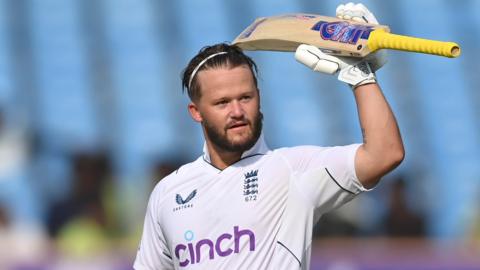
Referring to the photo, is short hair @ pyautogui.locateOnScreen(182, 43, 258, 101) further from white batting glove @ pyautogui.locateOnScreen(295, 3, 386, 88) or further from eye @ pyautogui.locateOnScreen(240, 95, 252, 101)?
white batting glove @ pyautogui.locateOnScreen(295, 3, 386, 88)

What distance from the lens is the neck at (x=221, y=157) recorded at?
4.10 meters

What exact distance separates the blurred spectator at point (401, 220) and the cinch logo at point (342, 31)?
500cm

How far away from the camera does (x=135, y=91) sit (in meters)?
12.1

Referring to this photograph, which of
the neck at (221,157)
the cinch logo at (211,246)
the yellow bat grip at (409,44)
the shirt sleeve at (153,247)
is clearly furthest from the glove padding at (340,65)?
the shirt sleeve at (153,247)

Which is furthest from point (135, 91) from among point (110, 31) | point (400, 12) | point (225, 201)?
point (225, 201)

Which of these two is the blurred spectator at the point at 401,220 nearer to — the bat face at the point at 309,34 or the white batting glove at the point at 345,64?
the bat face at the point at 309,34

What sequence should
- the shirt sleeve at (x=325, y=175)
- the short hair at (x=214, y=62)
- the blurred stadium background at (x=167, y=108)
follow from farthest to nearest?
the blurred stadium background at (x=167, y=108) < the short hair at (x=214, y=62) < the shirt sleeve at (x=325, y=175)

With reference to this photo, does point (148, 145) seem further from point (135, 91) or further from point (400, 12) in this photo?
point (400, 12)

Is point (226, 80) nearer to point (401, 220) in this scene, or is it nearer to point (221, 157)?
point (221, 157)

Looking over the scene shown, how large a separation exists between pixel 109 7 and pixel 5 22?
126 centimetres

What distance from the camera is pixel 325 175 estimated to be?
3.83m

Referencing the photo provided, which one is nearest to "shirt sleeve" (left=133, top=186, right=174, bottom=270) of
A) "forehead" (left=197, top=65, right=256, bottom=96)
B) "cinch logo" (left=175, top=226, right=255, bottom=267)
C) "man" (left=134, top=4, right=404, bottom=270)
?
"man" (left=134, top=4, right=404, bottom=270)

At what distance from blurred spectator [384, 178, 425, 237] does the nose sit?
497 centimetres

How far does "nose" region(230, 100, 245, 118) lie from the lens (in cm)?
387
